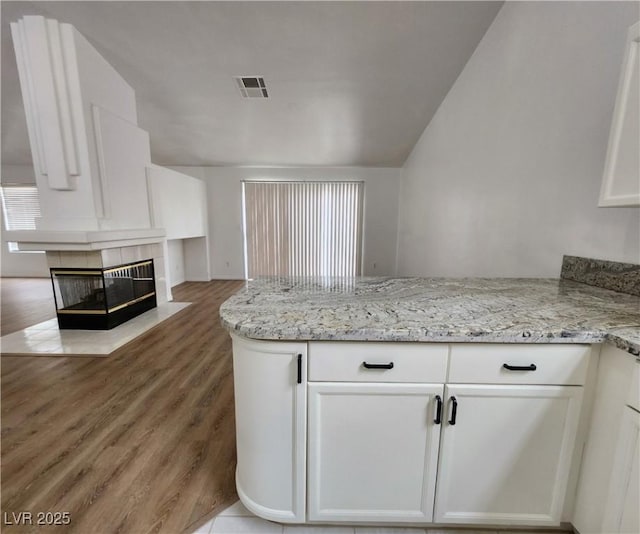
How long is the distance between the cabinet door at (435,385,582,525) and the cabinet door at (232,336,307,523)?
538 millimetres

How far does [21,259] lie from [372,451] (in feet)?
27.2

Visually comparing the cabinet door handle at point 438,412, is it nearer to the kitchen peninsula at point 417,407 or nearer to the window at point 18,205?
the kitchen peninsula at point 417,407

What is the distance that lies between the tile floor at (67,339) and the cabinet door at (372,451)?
8.59 feet

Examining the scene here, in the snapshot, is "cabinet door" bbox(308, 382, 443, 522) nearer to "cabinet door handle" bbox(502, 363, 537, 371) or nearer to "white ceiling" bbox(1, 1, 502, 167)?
"cabinet door handle" bbox(502, 363, 537, 371)

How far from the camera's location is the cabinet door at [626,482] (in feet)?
2.69

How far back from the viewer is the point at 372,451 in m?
1.02

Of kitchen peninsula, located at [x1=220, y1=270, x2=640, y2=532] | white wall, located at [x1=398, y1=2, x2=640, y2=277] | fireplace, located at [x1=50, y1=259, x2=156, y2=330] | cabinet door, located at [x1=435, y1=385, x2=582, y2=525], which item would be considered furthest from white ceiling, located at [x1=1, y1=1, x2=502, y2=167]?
cabinet door, located at [x1=435, y1=385, x2=582, y2=525]

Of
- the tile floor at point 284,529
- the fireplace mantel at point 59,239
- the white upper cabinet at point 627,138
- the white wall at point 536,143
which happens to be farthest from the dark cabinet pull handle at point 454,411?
the fireplace mantel at point 59,239

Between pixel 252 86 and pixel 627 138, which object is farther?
pixel 252 86

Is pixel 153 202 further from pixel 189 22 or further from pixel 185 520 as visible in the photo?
pixel 185 520

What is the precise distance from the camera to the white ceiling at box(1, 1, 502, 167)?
2.53 m

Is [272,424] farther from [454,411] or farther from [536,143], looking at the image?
[536,143]

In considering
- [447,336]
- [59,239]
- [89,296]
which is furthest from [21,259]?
[447,336]

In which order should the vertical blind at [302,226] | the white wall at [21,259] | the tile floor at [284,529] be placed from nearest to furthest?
1. the tile floor at [284,529]
2. the white wall at [21,259]
3. the vertical blind at [302,226]
